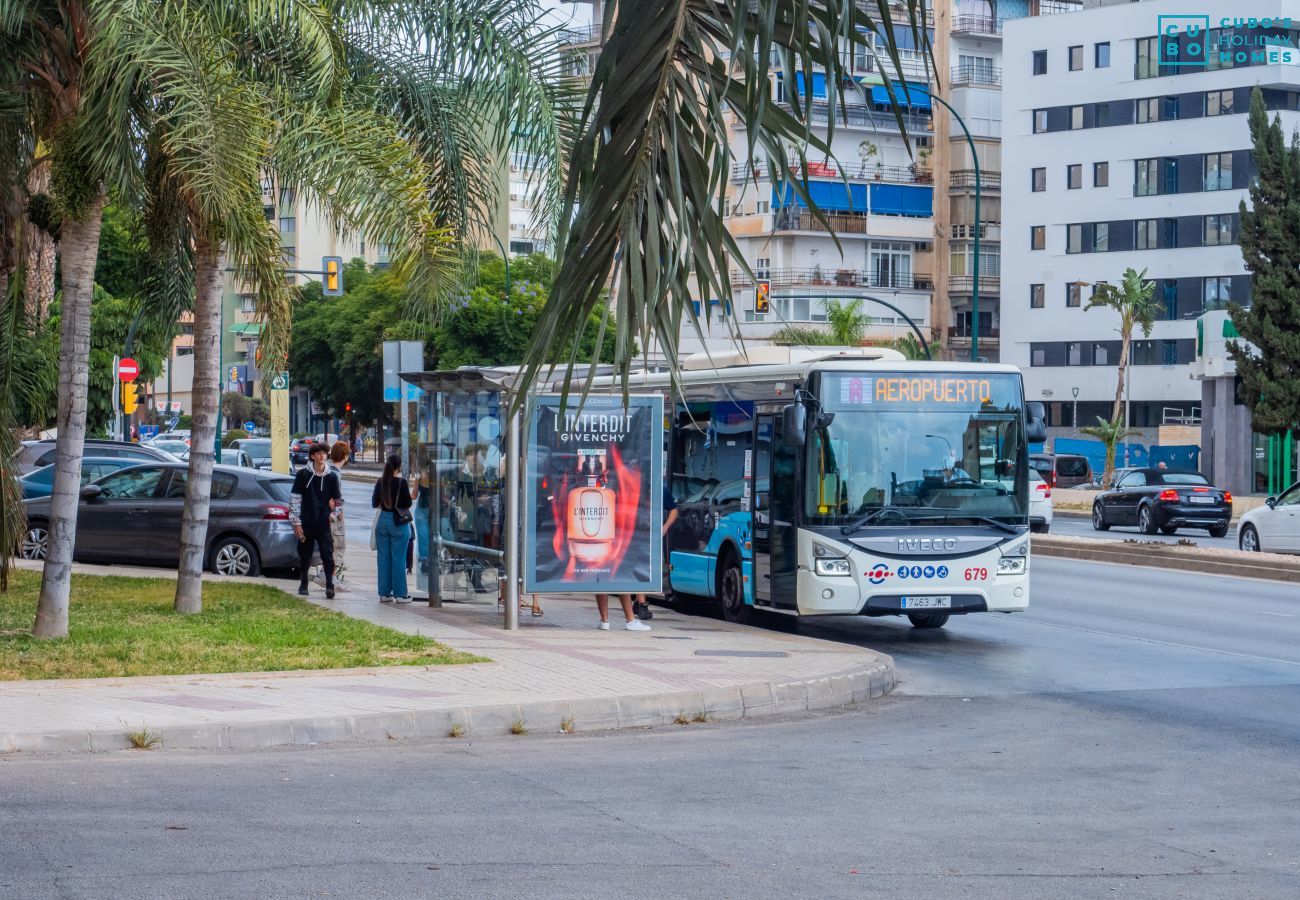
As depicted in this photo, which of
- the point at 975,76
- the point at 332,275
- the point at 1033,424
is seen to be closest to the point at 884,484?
the point at 1033,424

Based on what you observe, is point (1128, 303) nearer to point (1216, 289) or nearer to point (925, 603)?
point (1216, 289)

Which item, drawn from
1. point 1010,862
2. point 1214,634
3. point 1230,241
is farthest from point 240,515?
point 1230,241

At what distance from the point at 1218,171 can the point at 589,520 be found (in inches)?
2410

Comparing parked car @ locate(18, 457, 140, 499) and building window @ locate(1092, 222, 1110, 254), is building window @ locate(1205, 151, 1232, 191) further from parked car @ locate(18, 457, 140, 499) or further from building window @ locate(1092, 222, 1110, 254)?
parked car @ locate(18, 457, 140, 499)

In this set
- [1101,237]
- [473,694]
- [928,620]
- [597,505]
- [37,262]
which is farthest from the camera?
[1101,237]

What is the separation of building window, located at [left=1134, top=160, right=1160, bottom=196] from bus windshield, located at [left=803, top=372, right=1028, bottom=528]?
59.9m

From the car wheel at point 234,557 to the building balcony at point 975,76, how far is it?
64.7 meters

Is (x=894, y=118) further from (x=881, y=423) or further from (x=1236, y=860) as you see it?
(x=881, y=423)

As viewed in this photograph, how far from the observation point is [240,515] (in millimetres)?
23422

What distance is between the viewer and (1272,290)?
5459 centimetres

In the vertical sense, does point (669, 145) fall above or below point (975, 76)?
below

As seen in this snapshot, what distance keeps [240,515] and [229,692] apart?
39.2ft

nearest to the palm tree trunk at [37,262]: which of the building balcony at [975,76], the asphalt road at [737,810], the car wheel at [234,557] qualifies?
the car wheel at [234,557]

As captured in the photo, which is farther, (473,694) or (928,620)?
(928,620)
